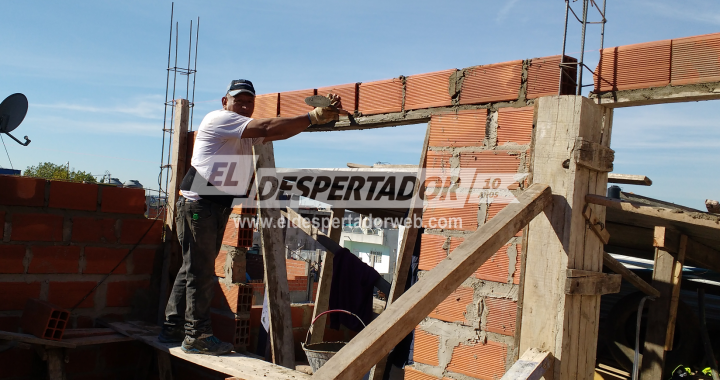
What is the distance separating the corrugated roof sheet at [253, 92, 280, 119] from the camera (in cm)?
389

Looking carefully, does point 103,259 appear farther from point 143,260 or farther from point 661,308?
point 661,308

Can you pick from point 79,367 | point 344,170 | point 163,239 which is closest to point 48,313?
point 79,367

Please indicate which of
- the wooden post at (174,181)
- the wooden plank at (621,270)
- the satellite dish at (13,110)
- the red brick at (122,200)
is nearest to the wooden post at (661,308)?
the wooden plank at (621,270)

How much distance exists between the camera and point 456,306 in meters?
2.67

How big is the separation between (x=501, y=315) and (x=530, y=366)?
16.8 inches

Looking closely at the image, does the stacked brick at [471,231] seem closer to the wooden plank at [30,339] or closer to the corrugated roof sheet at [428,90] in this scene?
the corrugated roof sheet at [428,90]

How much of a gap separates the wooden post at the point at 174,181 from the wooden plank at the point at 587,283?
10.7ft

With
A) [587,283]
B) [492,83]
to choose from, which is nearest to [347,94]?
[492,83]

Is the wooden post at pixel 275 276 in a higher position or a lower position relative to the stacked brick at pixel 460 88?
lower

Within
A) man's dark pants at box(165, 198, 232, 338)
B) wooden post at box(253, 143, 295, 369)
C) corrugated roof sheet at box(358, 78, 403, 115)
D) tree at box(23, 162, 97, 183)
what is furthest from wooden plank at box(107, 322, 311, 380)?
tree at box(23, 162, 97, 183)

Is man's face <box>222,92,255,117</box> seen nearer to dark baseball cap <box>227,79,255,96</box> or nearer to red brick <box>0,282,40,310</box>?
dark baseball cap <box>227,79,255,96</box>

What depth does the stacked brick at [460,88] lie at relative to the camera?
8.25 ft

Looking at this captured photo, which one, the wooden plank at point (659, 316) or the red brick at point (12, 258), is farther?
the wooden plank at point (659, 316)

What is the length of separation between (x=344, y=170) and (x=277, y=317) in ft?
3.60
